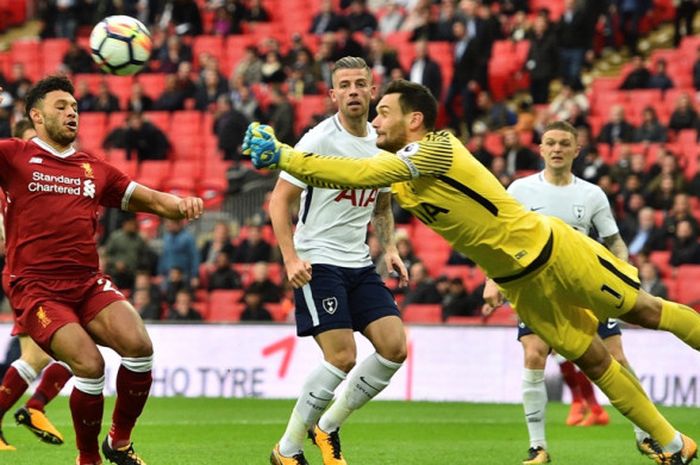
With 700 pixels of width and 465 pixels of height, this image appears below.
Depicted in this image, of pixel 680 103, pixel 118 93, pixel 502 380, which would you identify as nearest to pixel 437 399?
pixel 502 380

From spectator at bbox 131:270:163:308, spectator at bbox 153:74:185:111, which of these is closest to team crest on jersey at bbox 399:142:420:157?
spectator at bbox 131:270:163:308

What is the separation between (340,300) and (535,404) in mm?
2158

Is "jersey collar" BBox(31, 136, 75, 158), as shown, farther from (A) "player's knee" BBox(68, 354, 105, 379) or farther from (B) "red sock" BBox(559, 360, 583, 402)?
(B) "red sock" BBox(559, 360, 583, 402)

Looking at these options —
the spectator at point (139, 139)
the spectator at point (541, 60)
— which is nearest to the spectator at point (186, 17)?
the spectator at point (139, 139)

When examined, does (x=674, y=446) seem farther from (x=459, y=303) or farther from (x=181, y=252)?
(x=181, y=252)

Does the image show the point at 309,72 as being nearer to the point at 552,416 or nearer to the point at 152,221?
the point at 152,221

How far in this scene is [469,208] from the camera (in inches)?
354

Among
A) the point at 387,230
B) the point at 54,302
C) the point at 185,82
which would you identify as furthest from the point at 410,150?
the point at 185,82

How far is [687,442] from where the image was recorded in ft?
30.6

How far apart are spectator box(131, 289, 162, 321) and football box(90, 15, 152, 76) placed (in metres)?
8.29

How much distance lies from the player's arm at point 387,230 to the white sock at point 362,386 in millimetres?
833

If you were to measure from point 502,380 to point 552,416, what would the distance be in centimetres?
214

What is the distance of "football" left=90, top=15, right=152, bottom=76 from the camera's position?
38.5 ft

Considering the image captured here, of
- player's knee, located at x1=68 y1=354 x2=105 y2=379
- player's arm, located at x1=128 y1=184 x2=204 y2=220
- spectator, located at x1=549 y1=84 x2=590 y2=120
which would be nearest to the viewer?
player's knee, located at x1=68 y1=354 x2=105 y2=379
